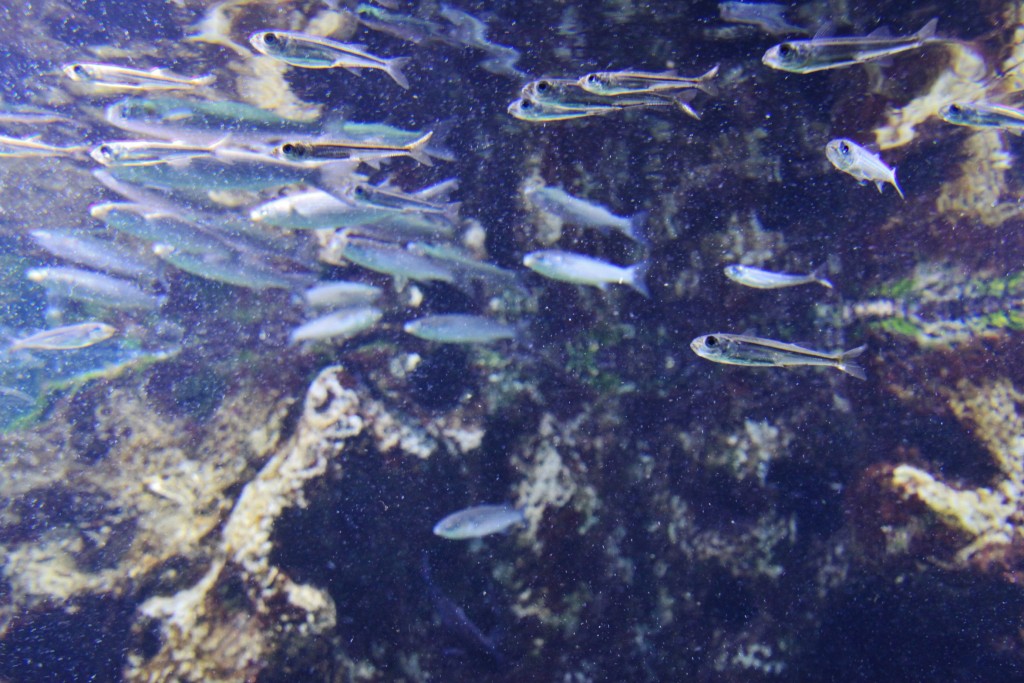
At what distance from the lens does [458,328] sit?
4.62 m

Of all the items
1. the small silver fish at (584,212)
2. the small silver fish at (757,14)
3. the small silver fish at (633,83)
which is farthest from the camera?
the small silver fish at (757,14)

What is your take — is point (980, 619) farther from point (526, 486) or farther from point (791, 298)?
point (526, 486)

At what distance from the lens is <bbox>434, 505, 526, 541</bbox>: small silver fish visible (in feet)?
13.3

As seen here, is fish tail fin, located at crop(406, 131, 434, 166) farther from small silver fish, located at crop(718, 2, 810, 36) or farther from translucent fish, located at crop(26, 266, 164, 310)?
translucent fish, located at crop(26, 266, 164, 310)

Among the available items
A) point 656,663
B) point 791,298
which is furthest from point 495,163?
point 656,663

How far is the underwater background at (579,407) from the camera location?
13.8ft

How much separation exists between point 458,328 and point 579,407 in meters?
1.47

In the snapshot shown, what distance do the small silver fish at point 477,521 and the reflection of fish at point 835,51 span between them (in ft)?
13.2

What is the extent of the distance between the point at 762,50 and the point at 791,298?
264 centimetres

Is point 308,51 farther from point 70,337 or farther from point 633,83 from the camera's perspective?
point 70,337

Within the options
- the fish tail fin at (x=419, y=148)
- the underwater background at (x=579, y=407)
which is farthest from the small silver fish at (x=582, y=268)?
the fish tail fin at (x=419, y=148)

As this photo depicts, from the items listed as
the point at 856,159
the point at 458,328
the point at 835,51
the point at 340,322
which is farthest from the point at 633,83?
the point at 340,322

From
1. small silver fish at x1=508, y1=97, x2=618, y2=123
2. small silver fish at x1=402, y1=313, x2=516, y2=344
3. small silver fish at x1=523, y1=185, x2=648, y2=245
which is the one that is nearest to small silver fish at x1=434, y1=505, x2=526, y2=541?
small silver fish at x1=402, y1=313, x2=516, y2=344

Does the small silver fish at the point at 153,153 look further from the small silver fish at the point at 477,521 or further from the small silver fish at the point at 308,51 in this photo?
the small silver fish at the point at 477,521
